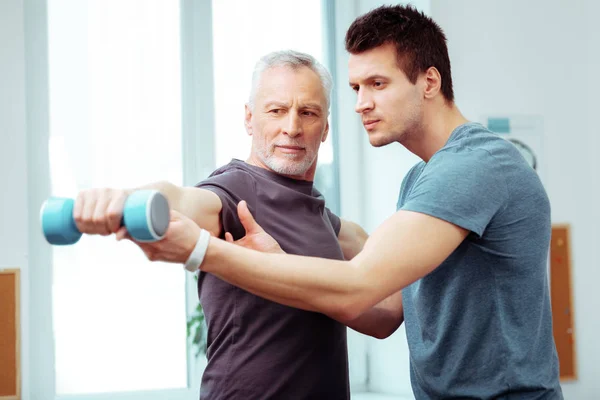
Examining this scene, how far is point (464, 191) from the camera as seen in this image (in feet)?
4.28

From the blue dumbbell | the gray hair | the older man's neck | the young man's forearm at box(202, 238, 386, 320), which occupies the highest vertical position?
the gray hair

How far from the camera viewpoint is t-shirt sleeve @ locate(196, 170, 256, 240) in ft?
4.83

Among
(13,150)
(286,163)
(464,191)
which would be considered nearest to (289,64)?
(286,163)

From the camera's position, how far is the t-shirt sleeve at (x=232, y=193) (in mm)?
1472

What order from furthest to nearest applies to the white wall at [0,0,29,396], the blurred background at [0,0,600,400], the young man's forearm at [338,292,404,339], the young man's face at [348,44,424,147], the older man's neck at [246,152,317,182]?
1. the blurred background at [0,0,600,400]
2. the white wall at [0,0,29,396]
3. the young man's forearm at [338,292,404,339]
4. the older man's neck at [246,152,317,182]
5. the young man's face at [348,44,424,147]

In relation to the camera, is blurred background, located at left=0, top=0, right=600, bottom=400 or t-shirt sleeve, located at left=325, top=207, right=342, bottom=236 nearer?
t-shirt sleeve, located at left=325, top=207, right=342, bottom=236

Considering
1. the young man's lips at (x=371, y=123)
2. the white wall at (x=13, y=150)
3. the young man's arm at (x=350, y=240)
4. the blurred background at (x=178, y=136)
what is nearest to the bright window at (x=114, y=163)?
the blurred background at (x=178, y=136)

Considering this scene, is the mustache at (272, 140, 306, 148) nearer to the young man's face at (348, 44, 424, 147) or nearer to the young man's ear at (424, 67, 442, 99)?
the young man's face at (348, 44, 424, 147)

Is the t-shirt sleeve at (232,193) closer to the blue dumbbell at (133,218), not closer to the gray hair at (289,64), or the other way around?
the gray hair at (289,64)

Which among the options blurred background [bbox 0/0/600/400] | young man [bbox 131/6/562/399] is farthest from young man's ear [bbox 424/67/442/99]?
blurred background [bbox 0/0/600/400]

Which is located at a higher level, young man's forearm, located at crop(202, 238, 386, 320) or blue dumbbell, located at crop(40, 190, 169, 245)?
blue dumbbell, located at crop(40, 190, 169, 245)

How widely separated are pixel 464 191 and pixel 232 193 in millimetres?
506

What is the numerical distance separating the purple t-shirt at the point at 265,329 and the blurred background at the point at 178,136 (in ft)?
4.50

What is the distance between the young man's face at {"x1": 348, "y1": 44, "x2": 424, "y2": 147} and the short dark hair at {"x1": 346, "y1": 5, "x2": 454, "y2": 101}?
0.02 m
